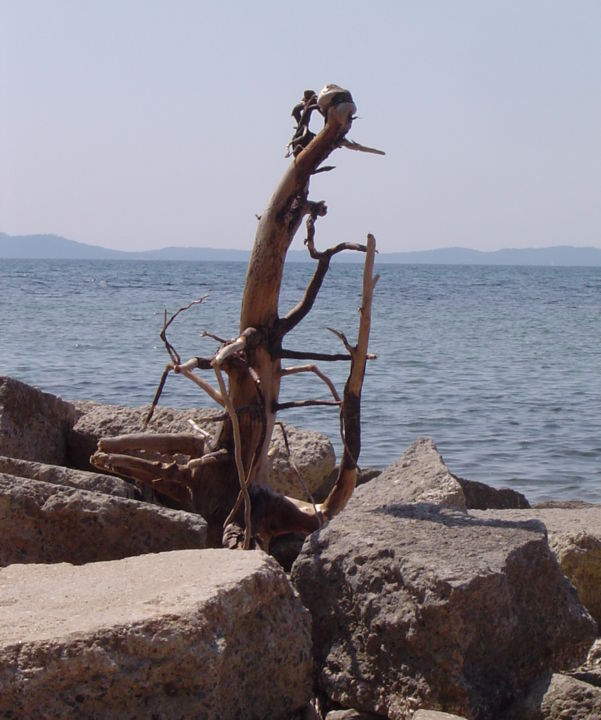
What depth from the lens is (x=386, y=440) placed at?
11219 mm

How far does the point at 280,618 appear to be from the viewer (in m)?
3.20

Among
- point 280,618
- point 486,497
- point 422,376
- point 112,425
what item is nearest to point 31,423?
point 112,425

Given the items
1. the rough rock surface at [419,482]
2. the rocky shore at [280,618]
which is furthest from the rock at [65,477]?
the rough rock surface at [419,482]

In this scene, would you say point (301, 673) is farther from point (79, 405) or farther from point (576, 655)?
point (79, 405)

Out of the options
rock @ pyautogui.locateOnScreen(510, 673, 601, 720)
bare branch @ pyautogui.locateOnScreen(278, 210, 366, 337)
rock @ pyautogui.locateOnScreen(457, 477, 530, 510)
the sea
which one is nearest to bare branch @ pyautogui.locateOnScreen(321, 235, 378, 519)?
bare branch @ pyautogui.locateOnScreen(278, 210, 366, 337)

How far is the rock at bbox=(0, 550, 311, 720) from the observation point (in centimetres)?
271

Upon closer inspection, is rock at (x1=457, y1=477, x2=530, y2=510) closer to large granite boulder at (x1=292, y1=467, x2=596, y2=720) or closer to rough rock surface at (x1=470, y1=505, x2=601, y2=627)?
rough rock surface at (x1=470, y1=505, x2=601, y2=627)

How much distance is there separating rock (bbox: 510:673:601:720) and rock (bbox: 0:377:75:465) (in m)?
3.03

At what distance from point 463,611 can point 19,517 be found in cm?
163

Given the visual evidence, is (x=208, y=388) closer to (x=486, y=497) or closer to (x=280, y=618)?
(x=280, y=618)

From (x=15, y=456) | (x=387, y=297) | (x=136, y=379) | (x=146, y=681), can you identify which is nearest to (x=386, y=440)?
(x=136, y=379)

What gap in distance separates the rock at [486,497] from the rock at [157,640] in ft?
11.4

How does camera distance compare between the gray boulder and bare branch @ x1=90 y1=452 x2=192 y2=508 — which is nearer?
bare branch @ x1=90 y1=452 x2=192 y2=508

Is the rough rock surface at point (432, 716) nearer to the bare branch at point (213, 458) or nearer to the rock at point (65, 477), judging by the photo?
the rock at point (65, 477)
